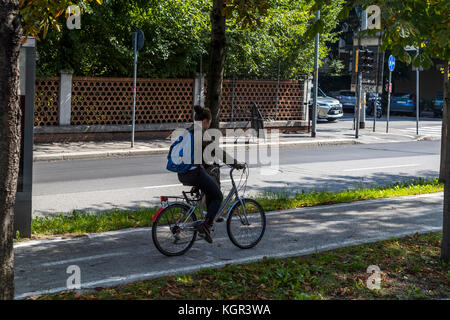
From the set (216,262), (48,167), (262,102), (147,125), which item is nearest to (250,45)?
(262,102)

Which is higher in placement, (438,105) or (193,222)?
(438,105)

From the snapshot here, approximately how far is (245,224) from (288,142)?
13.5 m

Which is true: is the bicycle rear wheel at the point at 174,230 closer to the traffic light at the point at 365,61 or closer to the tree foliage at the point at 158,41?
the tree foliage at the point at 158,41

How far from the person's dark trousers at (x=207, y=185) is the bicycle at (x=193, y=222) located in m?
0.09

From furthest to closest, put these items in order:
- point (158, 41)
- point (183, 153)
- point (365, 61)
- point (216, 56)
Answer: point (365, 61) < point (158, 41) < point (216, 56) < point (183, 153)

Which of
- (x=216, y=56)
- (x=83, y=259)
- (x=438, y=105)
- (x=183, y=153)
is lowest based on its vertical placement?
(x=83, y=259)

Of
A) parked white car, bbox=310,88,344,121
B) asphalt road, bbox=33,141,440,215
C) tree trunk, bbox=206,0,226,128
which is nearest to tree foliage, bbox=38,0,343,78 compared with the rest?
asphalt road, bbox=33,141,440,215

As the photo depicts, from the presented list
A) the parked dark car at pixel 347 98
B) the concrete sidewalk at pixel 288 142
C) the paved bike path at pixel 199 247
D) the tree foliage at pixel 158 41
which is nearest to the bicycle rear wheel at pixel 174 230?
the paved bike path at pixel 199 247

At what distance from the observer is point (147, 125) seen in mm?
19922

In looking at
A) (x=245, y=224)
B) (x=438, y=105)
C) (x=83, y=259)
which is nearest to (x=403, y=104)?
(x=438, y=105)

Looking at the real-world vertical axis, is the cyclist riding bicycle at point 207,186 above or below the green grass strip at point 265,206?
above

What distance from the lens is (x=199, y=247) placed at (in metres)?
7.38

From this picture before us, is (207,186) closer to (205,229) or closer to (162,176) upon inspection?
(205,229)

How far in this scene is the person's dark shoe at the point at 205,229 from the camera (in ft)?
23.4
